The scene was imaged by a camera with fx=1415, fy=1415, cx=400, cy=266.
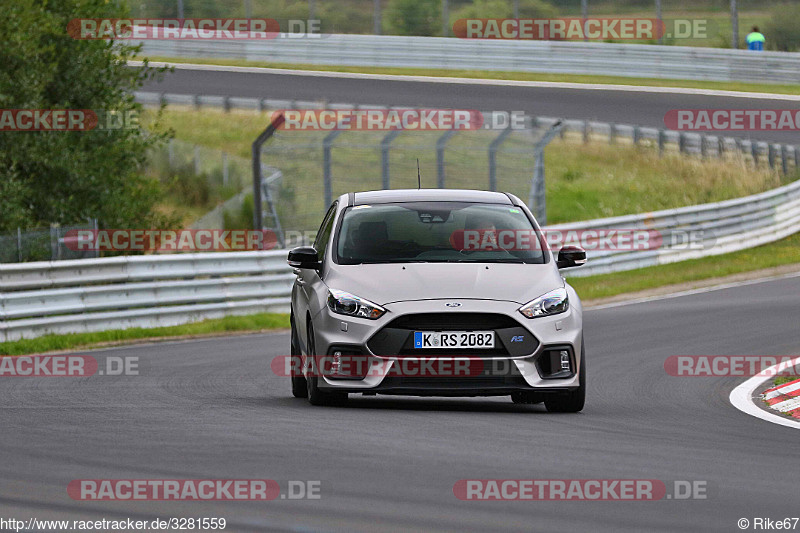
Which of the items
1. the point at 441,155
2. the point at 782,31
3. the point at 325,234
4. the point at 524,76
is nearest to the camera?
the point at 325,234

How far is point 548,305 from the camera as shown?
989 cm

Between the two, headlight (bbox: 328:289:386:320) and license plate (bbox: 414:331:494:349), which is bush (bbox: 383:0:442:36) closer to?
headlight (bbox: 328:289:386:320)

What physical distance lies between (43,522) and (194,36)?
40.2 m

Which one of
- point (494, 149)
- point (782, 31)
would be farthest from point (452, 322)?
point (782, 31)

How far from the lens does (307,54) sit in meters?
44.8

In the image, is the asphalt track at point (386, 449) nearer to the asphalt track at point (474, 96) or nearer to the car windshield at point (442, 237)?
the car windshield at point (442, 237)

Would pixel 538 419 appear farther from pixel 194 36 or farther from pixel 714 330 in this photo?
pixel 194 36

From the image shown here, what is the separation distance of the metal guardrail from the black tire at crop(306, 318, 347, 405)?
100 feet

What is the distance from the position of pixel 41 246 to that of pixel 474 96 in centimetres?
2228

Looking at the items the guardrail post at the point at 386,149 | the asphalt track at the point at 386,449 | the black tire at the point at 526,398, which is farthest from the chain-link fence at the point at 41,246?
the black tire at the point at 526,398

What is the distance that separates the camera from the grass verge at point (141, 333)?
16750 mm

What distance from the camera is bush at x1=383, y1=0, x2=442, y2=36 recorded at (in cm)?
4334

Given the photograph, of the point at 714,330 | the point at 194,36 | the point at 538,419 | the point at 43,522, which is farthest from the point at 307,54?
the point at 43,522

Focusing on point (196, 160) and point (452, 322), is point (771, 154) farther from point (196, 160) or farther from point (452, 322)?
point (452, 322)
